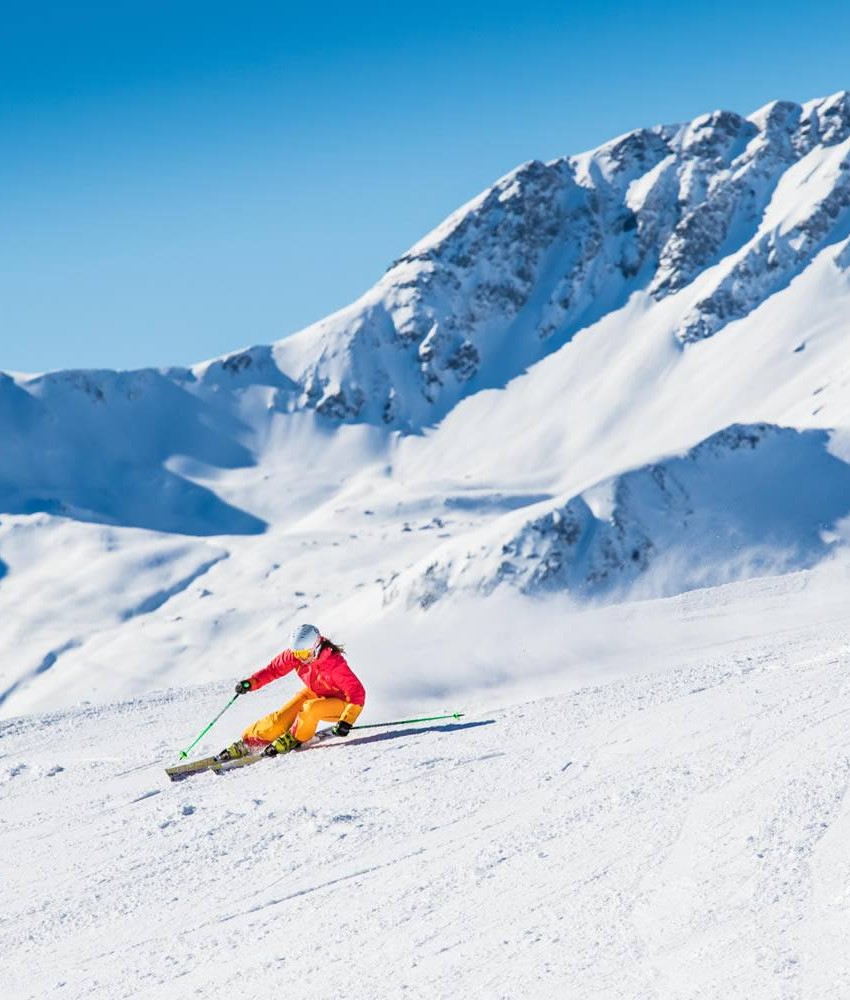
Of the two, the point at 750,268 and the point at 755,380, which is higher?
the point at 750,268

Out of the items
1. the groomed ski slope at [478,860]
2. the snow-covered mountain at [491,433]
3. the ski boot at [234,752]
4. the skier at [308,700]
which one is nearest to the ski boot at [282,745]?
the skier at [308,700]

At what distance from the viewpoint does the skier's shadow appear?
12477 mm

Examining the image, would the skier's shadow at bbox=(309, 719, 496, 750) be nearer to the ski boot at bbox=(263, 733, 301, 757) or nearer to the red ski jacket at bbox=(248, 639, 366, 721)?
the ski boot at bbox=(263, 733, 301, 757)

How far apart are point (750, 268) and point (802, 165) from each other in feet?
98.5

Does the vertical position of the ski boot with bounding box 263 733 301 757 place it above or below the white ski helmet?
below

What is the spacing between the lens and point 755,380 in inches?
5428

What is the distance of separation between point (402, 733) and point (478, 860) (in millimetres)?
5137

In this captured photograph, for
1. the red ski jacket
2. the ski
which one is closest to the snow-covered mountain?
the red ski jacket

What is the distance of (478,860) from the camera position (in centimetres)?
776

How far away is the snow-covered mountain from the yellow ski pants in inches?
2277

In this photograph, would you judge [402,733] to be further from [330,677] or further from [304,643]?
[304,643]

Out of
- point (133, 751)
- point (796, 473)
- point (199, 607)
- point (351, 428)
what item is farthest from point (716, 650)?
point (351, 428)

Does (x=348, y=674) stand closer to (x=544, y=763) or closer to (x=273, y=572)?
(x=544, y=763)

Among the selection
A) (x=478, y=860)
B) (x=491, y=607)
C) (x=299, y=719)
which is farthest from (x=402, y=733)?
(x=491, y=607)
